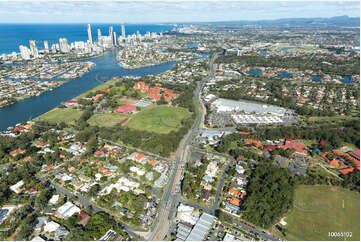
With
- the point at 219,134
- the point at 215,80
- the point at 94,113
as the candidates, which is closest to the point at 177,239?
the point at 219,134

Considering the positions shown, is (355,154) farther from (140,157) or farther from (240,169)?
(140,157)

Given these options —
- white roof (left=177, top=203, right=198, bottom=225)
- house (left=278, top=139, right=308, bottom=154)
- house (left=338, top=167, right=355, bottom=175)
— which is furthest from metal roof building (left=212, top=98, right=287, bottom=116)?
white roof (left=177, top=203, right=198, bottom=225)

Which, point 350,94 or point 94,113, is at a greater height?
point 350,94

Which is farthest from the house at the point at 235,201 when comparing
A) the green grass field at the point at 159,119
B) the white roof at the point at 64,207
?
the green grass field at the point at 159,119

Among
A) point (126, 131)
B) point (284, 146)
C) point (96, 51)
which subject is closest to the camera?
point (284, 146)

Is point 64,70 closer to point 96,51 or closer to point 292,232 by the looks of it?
point 96,51

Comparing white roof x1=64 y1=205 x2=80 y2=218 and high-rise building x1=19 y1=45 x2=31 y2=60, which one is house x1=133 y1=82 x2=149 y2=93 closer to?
white roof x1=64 y1=205 x2=80 y2=218

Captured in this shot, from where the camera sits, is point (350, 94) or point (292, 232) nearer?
point (292, 232)
